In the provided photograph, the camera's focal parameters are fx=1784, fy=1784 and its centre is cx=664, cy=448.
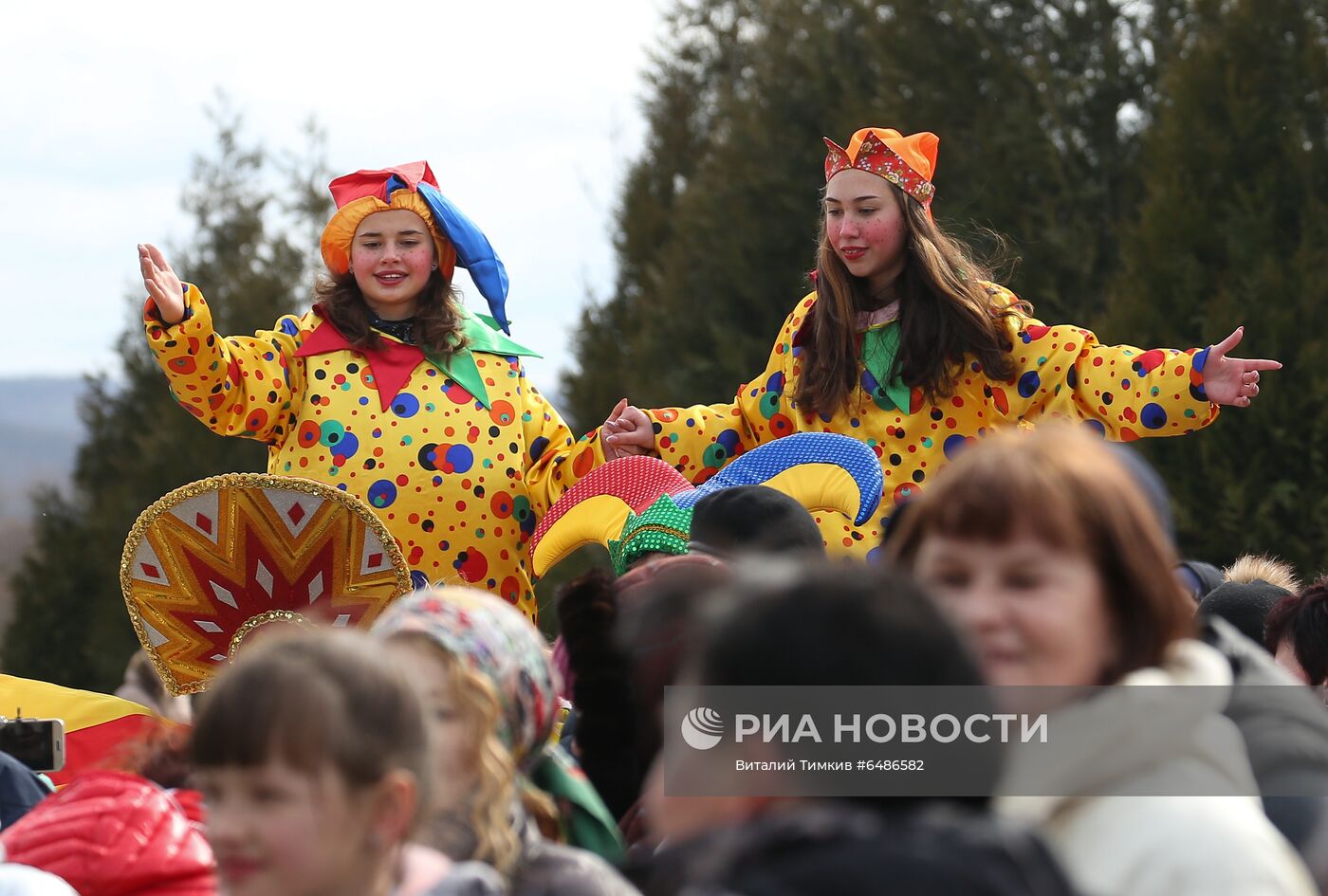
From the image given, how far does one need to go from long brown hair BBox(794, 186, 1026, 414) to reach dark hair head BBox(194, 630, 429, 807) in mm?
2713

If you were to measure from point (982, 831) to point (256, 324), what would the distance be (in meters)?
12.0

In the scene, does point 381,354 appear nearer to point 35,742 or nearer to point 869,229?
point 869,229

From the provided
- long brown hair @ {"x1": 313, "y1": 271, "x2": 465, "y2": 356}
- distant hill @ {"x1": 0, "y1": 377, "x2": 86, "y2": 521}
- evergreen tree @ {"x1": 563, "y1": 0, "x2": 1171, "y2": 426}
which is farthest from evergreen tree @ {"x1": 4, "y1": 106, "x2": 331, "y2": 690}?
distant hill @ {"x1": 0, "y1": 377, "x2": 86, "y2": 521}

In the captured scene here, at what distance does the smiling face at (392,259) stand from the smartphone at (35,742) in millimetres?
1685

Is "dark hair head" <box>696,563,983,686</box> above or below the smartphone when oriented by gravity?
above

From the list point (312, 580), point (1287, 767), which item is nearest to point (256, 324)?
point (312, 580)

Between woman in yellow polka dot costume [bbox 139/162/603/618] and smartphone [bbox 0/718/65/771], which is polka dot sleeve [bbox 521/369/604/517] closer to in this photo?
woman in yellow polka dot costume [bbox 139/162/603/618]

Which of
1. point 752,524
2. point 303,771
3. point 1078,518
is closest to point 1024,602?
point 1078,518

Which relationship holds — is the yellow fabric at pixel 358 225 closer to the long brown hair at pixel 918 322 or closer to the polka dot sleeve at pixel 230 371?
the polka dot sleeve at pixel 230 371

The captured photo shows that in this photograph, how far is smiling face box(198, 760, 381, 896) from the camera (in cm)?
186

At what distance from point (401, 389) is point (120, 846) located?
232 centimetres

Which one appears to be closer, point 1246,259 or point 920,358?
point 920,358

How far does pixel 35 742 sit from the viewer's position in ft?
11.2

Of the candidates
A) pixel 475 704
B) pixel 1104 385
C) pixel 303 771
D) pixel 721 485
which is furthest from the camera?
pixel 1104 385
